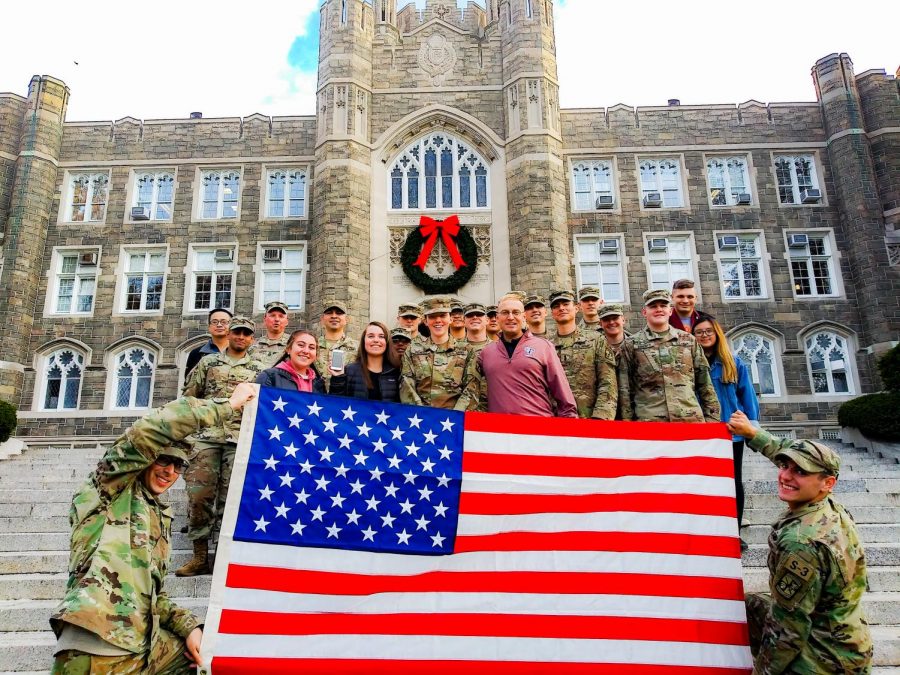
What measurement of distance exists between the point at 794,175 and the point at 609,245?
6.03 m

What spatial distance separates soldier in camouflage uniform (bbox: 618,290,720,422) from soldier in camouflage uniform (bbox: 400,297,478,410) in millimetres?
1462

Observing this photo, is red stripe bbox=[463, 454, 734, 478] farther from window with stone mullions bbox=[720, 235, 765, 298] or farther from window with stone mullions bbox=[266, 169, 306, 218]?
window with stone mullions bbox=[266, 169, 306, 218]

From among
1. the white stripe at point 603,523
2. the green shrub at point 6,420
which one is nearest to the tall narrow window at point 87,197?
the green shrub at point 6,420

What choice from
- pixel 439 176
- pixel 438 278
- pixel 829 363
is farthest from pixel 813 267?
pixel 439 176

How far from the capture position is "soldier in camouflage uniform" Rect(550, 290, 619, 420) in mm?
5316

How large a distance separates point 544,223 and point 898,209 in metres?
9.66

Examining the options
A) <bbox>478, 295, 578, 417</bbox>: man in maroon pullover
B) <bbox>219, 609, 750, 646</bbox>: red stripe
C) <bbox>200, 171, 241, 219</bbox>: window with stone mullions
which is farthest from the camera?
<bbox>200, 171, 241, 219</bbox>: window with stone mullions

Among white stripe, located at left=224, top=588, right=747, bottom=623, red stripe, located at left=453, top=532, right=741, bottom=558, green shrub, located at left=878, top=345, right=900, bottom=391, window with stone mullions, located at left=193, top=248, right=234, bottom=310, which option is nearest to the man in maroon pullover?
red stripe, located at left=453, top=532, right=741, bottom=558

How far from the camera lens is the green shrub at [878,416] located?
12.4m

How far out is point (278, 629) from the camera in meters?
3.46

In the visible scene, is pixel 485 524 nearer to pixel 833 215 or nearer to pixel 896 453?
pixel 896 453

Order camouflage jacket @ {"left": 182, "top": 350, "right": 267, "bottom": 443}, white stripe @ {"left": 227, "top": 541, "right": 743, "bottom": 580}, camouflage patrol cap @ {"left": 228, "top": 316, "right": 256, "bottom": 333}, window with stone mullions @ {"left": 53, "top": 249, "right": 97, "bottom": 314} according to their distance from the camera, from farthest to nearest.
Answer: window with stone mullions @ {"left": 53, "top": 249, "right": 97, "bottom": 314}, camouflage patrol cap @ {"left": 228, "top": 316, "right": 256, "bottom": 333}, camouflage jacket @ {"left": 182, "top": 350, "right": 267, "bottom": 443}, white stripe @ {"left": 227, "top": 541, "right": 743, "bottom": 580}

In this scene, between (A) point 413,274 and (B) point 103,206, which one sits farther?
(B) point 103,206

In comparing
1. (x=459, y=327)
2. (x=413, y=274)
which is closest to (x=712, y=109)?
(x=413, y=274)
